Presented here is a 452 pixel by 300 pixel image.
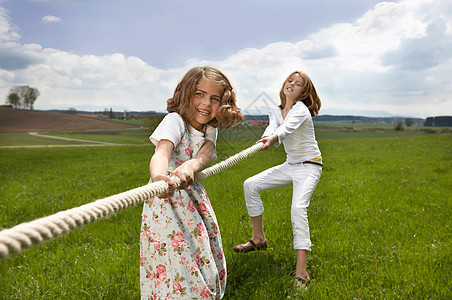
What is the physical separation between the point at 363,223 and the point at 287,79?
279cm

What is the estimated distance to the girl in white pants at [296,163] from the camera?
3545mm

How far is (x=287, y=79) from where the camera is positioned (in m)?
4.25

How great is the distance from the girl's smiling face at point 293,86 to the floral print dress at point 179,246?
6.64ft

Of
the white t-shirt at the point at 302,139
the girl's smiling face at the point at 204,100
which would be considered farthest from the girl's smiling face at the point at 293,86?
the girl's smiling face at the point at 204,100

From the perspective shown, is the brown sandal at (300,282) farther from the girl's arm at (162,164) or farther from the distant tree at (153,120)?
the distant tree at (153,120)

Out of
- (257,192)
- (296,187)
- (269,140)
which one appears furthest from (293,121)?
(257,192)

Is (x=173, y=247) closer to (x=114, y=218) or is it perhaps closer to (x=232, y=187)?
(x=114, y=218)

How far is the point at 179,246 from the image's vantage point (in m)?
2.37

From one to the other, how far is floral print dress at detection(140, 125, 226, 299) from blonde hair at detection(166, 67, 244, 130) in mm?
259

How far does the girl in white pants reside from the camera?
354 centimetres

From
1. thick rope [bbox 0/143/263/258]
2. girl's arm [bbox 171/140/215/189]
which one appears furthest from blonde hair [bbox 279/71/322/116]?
thick rope [bbox 0/143/263/258]

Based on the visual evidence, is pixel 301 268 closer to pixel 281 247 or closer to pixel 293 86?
pixel 281 247

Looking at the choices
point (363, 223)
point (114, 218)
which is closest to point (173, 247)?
point (114, 218)

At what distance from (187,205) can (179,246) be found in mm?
319
